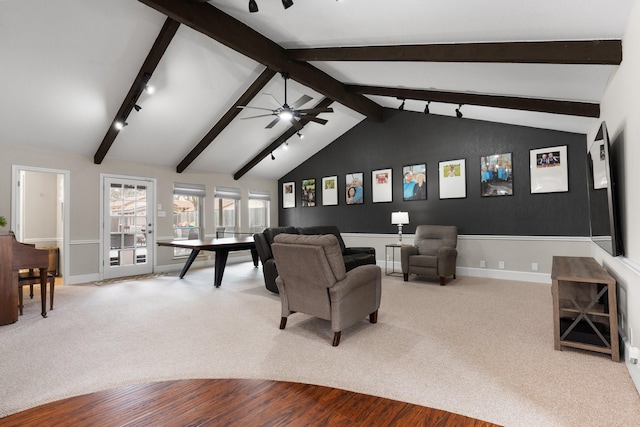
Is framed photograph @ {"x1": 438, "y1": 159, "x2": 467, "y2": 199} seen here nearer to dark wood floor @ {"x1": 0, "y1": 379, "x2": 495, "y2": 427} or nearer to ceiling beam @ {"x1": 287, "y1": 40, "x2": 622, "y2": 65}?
ceiling beam @ {"x1": 287, "y1": 40, "x2": 622, "y2": 65}

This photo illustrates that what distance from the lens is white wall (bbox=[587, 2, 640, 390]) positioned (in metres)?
2.02

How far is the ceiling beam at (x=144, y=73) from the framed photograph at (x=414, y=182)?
4.80 m

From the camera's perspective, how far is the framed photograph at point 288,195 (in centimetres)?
888

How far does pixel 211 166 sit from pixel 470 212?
5.74 m

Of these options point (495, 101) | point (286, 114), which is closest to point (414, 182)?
point (495, 101)

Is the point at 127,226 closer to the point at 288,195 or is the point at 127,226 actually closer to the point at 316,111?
the point at 288,195

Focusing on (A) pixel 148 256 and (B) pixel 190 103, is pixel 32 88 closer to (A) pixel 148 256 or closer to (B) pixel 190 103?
(B) pixel 190 103

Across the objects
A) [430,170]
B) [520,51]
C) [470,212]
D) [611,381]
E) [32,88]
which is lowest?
[611,381]

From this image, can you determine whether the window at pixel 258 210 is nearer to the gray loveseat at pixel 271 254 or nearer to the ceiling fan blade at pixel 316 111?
the gray loveseat at pixel 271 254

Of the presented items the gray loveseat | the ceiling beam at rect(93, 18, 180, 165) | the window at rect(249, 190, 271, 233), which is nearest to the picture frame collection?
the window at rect(249, 190, 271, 233)

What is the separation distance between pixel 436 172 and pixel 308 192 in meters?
3.42

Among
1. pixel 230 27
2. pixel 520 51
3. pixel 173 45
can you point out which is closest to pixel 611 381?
pixel 520 51

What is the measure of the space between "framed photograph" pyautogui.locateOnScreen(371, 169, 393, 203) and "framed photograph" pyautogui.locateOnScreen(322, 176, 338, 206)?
1050mm

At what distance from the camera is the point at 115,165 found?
6.22 metres
